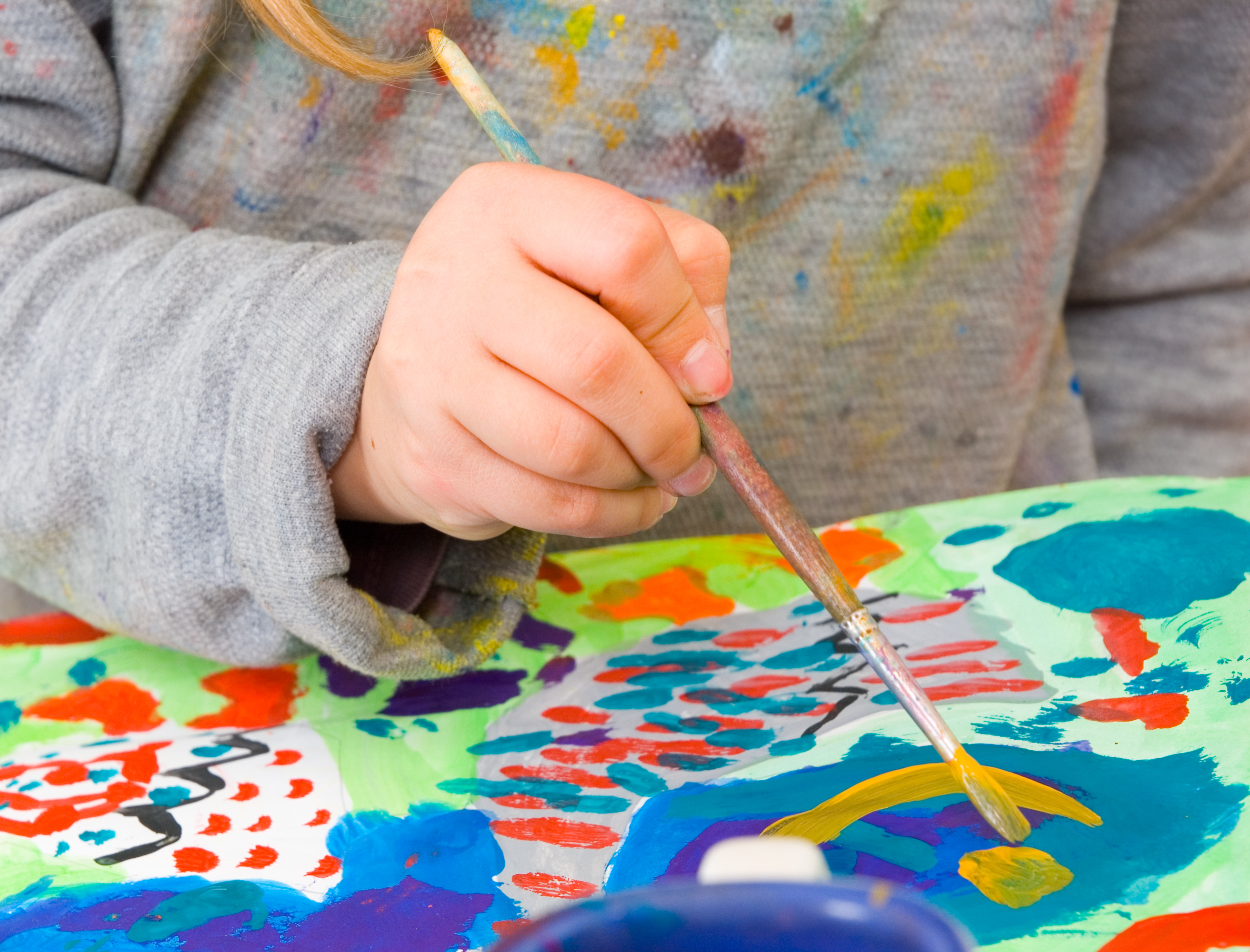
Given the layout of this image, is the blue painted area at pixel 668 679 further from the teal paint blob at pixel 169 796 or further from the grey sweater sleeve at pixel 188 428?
the teal paint blob at pixel 169 796

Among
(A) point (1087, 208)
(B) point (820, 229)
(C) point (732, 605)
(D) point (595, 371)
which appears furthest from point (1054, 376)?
(D) point (595, 371)

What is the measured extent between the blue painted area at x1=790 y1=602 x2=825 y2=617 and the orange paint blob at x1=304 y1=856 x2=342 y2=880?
0.22 m

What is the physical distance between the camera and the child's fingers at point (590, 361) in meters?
0.32

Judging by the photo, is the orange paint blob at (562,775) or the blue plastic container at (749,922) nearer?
the blue plastic container at (749,922)

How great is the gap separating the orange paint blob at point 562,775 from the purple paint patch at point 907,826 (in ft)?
0.29

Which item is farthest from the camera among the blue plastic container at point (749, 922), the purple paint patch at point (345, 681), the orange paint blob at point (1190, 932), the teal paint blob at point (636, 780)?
the purple paint patch at point (345, 681)

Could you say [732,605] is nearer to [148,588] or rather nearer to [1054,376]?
[148,588]

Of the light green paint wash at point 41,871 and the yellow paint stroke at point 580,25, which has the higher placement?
the yellow paint stroke at point 580,25

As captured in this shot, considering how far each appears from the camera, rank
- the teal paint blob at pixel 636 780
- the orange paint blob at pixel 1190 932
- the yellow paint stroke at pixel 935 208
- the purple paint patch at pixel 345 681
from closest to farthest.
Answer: the orange paint blob at pixel 1190 932, the teal paint blob at pixel 636 780, the purple paint patch at pixel 345 681, the yellow paint stroke at pixel 935 208

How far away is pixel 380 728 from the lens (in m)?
0.43

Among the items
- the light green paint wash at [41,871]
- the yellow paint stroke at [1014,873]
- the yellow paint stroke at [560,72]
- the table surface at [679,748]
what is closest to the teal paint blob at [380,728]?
the table surface at [679,748]

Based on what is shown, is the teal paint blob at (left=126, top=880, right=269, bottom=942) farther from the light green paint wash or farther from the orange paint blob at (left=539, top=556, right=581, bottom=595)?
the orange paint blob at (left=539, top=556, right=581, bottom=595)

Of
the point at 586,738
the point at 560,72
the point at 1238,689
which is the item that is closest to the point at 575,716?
the point at 586,738

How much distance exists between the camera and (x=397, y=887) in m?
0.32
